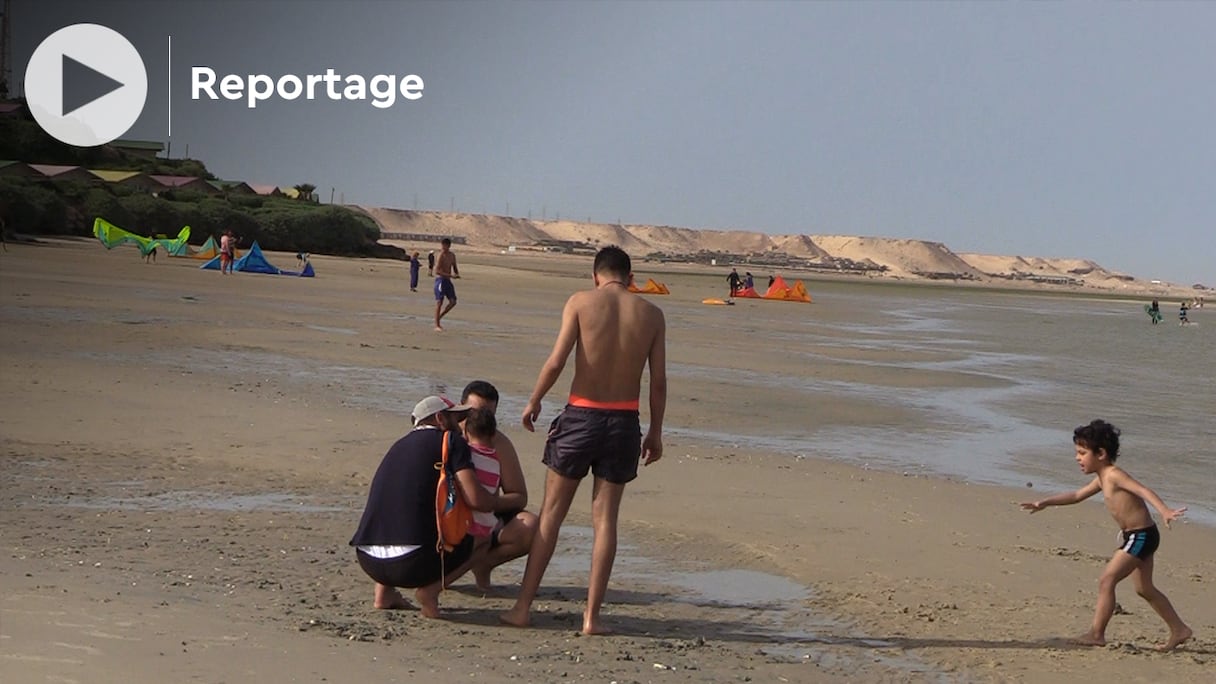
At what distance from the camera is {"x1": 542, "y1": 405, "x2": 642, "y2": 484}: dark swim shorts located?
20.4ft

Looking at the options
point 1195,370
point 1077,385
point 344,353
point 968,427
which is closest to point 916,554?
point 968,427

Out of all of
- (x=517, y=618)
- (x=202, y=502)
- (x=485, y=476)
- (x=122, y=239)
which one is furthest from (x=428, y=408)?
(x=122, y=239)

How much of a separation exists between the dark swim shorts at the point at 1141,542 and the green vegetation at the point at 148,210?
47785 millimetres

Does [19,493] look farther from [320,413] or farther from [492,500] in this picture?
[320,413]

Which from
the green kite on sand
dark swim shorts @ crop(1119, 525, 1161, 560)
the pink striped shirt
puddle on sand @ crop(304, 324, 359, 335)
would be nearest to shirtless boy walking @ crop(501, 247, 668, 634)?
the pink striped shirt

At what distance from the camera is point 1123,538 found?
6625mm

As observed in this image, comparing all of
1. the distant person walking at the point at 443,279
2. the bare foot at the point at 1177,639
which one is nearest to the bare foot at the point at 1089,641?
the bare foot at the point at 1177,639

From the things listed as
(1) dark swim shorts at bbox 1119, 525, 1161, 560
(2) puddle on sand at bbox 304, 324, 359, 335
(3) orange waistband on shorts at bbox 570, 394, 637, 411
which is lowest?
(2) puddle on sand at bbox 304, 324, 359, 335

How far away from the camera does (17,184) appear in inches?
2159

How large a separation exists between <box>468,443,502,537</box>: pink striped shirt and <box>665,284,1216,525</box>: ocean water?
5.72 meters

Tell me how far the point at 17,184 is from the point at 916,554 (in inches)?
2083

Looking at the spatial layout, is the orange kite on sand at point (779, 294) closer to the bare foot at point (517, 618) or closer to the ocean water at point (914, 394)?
the ocean water at point (914, 394)

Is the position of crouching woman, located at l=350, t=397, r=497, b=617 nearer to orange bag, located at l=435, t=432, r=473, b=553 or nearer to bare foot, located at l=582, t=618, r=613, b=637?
orange bag, located at l=435, t=432, r=473, b=553

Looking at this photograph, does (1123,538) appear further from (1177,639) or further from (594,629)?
(594,629)
